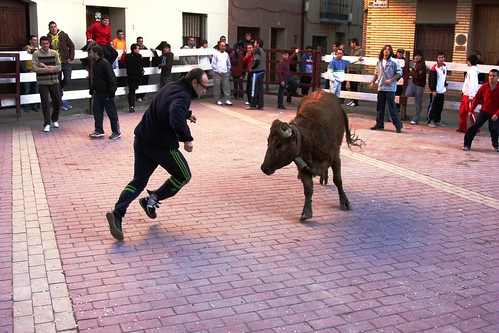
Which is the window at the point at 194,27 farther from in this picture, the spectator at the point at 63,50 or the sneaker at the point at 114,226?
the sneaker at the point at 114,226

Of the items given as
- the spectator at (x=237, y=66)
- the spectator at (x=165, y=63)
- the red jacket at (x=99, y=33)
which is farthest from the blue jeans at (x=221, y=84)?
the red jacket at (x=99, y=33)

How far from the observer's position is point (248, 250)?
20.3ft

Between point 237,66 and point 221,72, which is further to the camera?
point 237,66

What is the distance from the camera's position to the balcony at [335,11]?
29859 millimetres

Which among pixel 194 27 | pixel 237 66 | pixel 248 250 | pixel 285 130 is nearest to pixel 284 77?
pixel 237 66

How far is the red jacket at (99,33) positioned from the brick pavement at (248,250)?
6.57m

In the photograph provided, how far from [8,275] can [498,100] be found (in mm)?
9310

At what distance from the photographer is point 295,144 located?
7.03 m

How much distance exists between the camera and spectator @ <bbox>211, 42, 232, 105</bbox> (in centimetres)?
1762

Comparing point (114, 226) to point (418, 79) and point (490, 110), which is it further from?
point (418, 79)

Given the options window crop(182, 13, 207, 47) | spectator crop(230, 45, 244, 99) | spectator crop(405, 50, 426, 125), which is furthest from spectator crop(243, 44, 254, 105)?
window crop(182, 13, 207, 47)

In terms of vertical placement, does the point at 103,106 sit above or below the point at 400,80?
below

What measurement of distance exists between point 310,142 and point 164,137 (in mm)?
1850

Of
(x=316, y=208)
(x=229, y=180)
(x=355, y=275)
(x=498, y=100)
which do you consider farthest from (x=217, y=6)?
(x=355, y=275)
